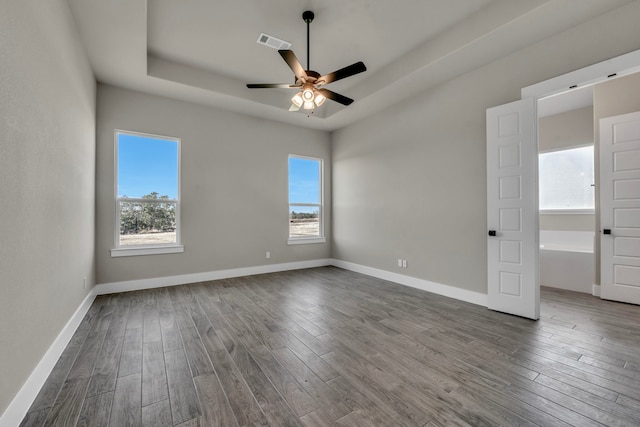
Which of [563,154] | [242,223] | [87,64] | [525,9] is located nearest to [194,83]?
[87,64]

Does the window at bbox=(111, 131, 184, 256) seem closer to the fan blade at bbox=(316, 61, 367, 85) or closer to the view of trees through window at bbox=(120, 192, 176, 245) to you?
the view of trees through window at bbox=(120, 192, 176, 245)

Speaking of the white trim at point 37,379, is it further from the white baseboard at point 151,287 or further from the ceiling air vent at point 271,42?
the ceiling air vent at point 271,42

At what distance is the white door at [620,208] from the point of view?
344 centimetres

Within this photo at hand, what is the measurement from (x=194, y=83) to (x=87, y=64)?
122cm

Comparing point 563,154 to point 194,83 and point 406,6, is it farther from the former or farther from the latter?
point 194,83

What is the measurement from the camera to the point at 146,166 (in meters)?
4.34

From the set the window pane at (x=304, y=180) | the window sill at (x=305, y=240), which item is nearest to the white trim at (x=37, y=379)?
the window sill at (x=305, y=240)

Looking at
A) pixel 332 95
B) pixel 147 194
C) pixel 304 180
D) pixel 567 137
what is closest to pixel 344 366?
pixel 332 95

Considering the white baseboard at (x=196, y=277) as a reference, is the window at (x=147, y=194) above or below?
above

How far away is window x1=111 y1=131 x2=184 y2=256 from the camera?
4113mm

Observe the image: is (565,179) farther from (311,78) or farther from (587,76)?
(311,78)

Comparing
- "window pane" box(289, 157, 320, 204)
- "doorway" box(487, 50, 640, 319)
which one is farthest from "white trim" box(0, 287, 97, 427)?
"doorway" box(487, 50, 640, 319)

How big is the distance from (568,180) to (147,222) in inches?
314

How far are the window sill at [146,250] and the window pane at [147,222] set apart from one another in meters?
0.11
